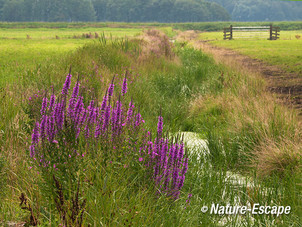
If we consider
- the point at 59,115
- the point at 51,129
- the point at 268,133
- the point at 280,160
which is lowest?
the point at 280,160

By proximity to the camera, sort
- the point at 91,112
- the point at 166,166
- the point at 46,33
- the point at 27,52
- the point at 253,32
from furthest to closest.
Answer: the point at 46,33 < the point at 253,32 < the point at 27,52 < the point at 91,112 < the point at 166,166

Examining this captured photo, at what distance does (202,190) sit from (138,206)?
57.4 inches

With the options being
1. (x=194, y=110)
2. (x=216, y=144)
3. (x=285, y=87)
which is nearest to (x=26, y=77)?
(x=194, y=110)

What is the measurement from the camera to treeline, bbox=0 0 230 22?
141000 millimetres

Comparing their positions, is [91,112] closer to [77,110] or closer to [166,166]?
[77,110]

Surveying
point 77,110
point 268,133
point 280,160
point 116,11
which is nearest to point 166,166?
point 77,110

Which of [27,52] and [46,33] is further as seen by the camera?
[46,33]

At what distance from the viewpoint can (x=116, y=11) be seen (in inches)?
6486

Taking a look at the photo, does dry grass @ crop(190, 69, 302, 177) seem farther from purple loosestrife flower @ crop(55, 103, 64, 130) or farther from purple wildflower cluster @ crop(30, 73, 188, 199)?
purple loosestrife flower @ crop(55, 103, 64, 130)

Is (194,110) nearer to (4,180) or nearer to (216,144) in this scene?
(216,144)

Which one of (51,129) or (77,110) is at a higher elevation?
(77,110)

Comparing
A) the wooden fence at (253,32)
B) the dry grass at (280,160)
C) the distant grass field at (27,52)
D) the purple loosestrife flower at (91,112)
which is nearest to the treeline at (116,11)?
the wooden fence at (253,32)

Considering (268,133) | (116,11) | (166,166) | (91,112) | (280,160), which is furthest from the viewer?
(116,11)

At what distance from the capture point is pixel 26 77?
761cm
